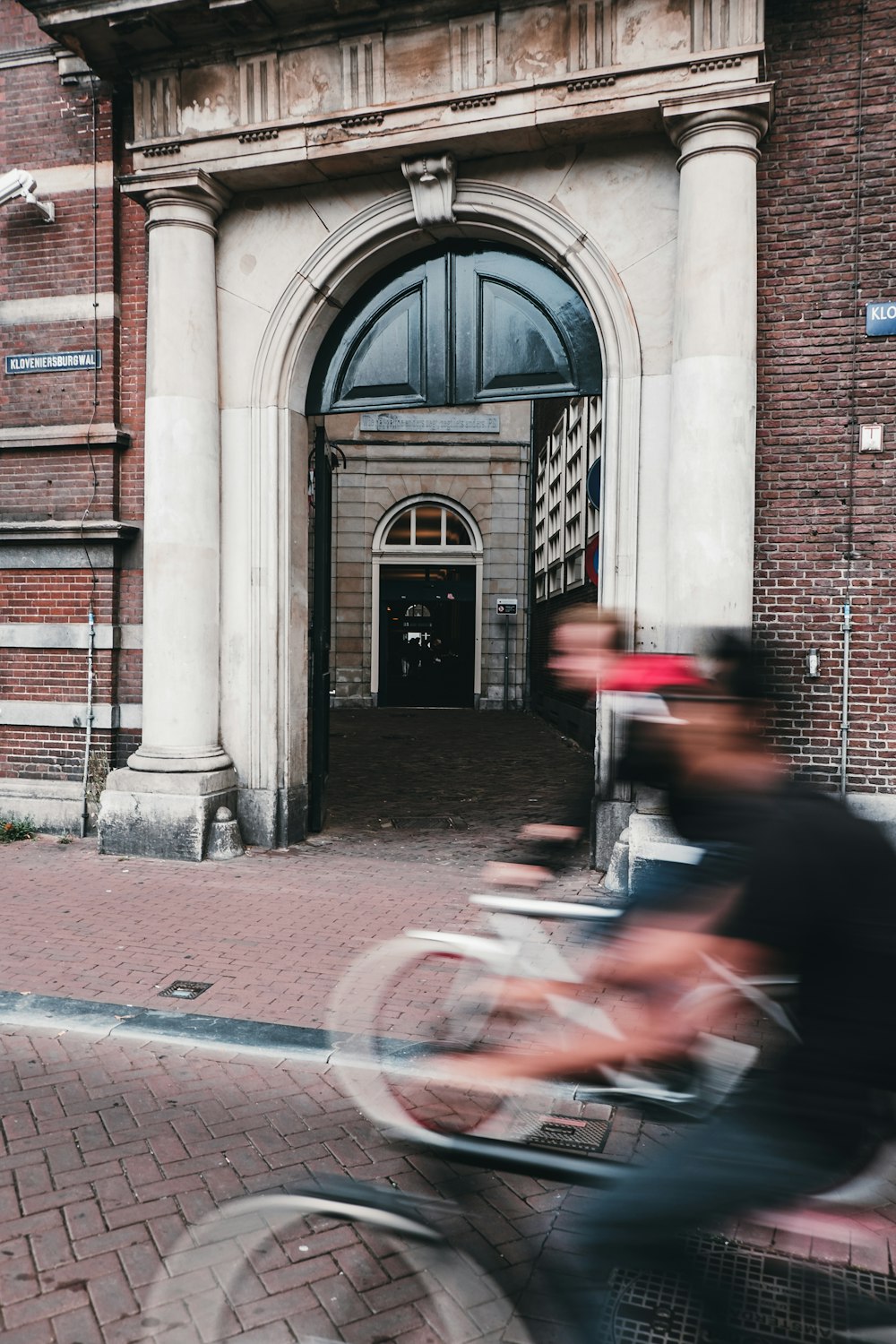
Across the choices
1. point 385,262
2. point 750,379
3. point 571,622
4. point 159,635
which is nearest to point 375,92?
point 385,262

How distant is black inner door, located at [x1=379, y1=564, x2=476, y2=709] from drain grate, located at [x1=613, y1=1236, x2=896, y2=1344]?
2286cm

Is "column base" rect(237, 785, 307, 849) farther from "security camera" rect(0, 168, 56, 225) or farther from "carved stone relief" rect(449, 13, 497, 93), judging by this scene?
"carved stone relief" rect(449, 13, 497, 93)

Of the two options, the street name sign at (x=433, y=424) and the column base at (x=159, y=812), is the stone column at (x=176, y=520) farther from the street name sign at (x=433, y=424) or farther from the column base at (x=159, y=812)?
the street name sign at (x=433, y=424)

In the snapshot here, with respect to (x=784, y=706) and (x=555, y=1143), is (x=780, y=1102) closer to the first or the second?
(x=555, y=1143)

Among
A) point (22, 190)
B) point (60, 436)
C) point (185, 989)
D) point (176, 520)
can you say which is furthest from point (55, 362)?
point (185, 989)

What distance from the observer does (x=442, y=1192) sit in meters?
3.29

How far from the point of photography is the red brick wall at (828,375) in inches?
288

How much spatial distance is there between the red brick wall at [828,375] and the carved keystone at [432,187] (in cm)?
248

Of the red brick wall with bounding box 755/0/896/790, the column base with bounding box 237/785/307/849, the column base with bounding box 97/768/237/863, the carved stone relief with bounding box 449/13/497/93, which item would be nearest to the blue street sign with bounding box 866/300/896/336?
the red brick wall with bounding box 755/0/896/790

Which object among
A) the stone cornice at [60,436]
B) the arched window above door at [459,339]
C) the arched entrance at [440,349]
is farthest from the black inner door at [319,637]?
the stone cornice at [60,436]

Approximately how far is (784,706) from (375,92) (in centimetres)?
588

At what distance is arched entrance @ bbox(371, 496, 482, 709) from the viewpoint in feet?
84.6

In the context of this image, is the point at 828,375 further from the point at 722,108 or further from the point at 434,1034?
the point at 434,1034

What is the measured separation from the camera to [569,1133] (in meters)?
3.72
